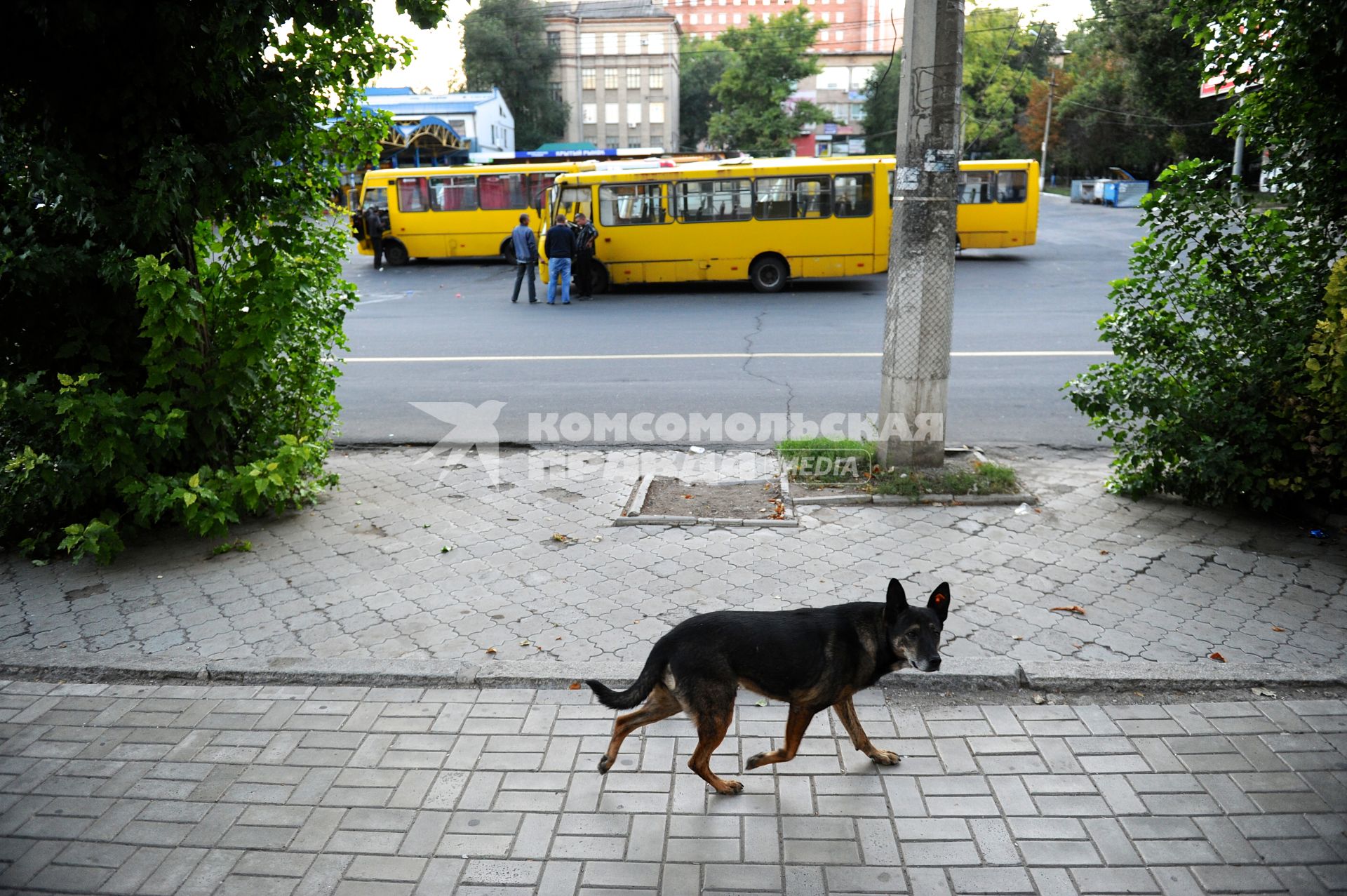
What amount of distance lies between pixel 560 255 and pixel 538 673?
48.9 ft

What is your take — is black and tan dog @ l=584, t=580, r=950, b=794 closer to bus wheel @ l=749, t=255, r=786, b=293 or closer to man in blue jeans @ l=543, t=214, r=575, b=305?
man in blue jeans @ l=543, t=214, r=575, b=305

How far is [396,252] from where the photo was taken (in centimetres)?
2773

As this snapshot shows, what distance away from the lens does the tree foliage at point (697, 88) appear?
85562 millimetres

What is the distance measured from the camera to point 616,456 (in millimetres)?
8797

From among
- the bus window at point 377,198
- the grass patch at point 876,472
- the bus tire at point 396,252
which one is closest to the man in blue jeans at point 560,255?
the bus tire at point 396,252

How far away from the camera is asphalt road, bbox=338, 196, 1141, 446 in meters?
10.4

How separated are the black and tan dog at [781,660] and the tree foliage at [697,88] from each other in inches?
3363

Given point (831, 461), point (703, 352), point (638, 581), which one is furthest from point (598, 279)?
point (638, 581)

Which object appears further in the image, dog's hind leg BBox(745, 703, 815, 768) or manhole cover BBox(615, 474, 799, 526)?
manhole cover BBox(615, 474, 799, 526)

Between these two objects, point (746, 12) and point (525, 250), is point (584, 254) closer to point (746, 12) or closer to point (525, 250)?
point (525, 250)

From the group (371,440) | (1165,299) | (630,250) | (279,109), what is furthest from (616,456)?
(630,250)

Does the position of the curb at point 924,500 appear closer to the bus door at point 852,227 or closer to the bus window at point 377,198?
the bus door at point 852,227

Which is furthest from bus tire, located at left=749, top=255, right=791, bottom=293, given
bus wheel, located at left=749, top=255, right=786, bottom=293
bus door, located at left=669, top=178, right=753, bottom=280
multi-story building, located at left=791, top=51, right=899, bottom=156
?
multi-story building, located at left=791, top=51, right=899, bottom=156

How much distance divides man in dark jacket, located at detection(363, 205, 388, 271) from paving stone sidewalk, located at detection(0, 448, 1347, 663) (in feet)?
69.5
